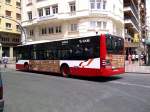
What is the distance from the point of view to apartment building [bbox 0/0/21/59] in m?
60.5

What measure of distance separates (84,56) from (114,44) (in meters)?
1.94

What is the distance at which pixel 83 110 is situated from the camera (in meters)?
8.80

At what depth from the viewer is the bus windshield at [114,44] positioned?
17391 millimetres

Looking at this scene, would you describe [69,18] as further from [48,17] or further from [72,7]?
[48,17]

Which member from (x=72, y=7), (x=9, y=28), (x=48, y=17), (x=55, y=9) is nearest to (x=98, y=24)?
(x=72, y=7)

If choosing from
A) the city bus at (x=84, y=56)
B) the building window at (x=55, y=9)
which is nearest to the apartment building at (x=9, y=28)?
the building window at (x=55, y=9)

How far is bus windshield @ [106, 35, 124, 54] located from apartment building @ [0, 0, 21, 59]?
4309cm

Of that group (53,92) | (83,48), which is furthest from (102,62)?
(53,92)

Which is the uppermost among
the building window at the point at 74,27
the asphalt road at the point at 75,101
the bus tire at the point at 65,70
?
the building window at the point at 74,27

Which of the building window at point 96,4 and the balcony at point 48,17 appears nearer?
the building window at point 96,4

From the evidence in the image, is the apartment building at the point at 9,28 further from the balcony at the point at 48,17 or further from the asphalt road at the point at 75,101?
the asphalt road at the point at 75,101

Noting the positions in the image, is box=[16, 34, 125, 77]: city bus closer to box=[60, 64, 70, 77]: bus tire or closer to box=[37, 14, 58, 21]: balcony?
box=[60, 64, 70, 77]: bus tire

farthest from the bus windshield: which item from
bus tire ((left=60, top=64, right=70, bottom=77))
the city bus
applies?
bus tire ((left=60, top=64, right=70, bottom=77))

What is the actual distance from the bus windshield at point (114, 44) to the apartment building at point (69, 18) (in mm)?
21050
